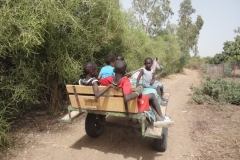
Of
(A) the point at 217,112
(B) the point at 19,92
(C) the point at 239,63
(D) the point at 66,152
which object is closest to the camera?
(D) the point at 66,152

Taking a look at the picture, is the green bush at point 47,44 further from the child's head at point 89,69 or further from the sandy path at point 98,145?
the child's head at point 89,69

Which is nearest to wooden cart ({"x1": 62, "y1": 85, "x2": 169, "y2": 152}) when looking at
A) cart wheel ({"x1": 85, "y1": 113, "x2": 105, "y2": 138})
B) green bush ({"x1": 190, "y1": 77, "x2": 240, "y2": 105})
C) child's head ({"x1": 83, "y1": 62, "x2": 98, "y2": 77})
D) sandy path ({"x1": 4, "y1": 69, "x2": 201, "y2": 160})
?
child's head ({"x1": 83, "y1": 62, "x2": 98, "y2": 77})

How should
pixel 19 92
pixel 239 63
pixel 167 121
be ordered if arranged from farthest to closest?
pixel 239 63
pixel 19 92
pixel 167 121

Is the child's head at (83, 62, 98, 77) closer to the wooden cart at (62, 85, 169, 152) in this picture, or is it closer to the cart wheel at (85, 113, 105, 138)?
the wooden cart at (62, 85, 169, 152)

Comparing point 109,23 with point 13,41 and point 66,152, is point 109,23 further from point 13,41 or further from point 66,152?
point 66,152

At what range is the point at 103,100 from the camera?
3.06m

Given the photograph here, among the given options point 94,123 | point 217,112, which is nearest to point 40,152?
point 94,123

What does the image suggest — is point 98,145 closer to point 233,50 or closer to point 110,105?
point 110,105

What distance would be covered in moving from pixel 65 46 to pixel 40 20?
0.90 m

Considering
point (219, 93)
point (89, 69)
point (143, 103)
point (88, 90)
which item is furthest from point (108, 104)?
point (219, 93)

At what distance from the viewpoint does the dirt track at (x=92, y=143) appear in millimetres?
3553

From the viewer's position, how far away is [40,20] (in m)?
3.79

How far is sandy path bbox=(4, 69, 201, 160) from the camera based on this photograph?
3.54m

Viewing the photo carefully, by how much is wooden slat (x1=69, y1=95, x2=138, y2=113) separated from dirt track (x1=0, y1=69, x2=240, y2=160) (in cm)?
81
